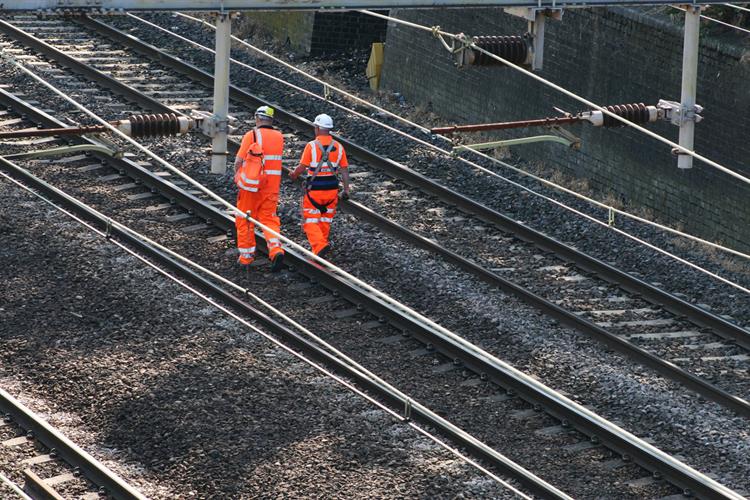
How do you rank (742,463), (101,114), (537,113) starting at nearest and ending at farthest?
(742,463) < (101,114) < (537,113)

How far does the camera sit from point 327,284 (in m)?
14.6

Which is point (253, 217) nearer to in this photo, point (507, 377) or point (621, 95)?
point (507, 377)

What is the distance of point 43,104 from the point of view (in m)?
19.0

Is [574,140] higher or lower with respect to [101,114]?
higher

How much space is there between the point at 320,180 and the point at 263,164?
0.56 meters

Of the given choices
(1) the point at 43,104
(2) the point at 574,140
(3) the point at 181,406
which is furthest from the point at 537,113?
(3) the point at 181,406

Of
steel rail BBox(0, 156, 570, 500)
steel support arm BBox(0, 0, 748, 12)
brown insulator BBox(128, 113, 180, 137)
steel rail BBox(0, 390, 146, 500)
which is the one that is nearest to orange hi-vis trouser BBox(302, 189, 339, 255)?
steel rail BBox(0, 156, 570, 500)

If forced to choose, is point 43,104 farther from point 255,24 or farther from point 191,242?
point 255,24

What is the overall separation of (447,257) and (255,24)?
412 inches

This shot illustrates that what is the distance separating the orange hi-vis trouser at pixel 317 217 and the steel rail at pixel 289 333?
0.22 metres

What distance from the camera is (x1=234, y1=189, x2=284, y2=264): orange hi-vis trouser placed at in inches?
587

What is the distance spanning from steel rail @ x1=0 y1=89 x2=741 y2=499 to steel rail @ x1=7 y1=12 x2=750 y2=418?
0.51ft

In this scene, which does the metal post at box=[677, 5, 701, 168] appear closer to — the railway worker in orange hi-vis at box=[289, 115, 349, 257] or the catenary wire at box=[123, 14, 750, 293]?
the catenary wire at box=[123, 14, 750, 293]

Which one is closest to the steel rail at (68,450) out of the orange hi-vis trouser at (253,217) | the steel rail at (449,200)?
the orange hi-vis trouser at (253,217)
